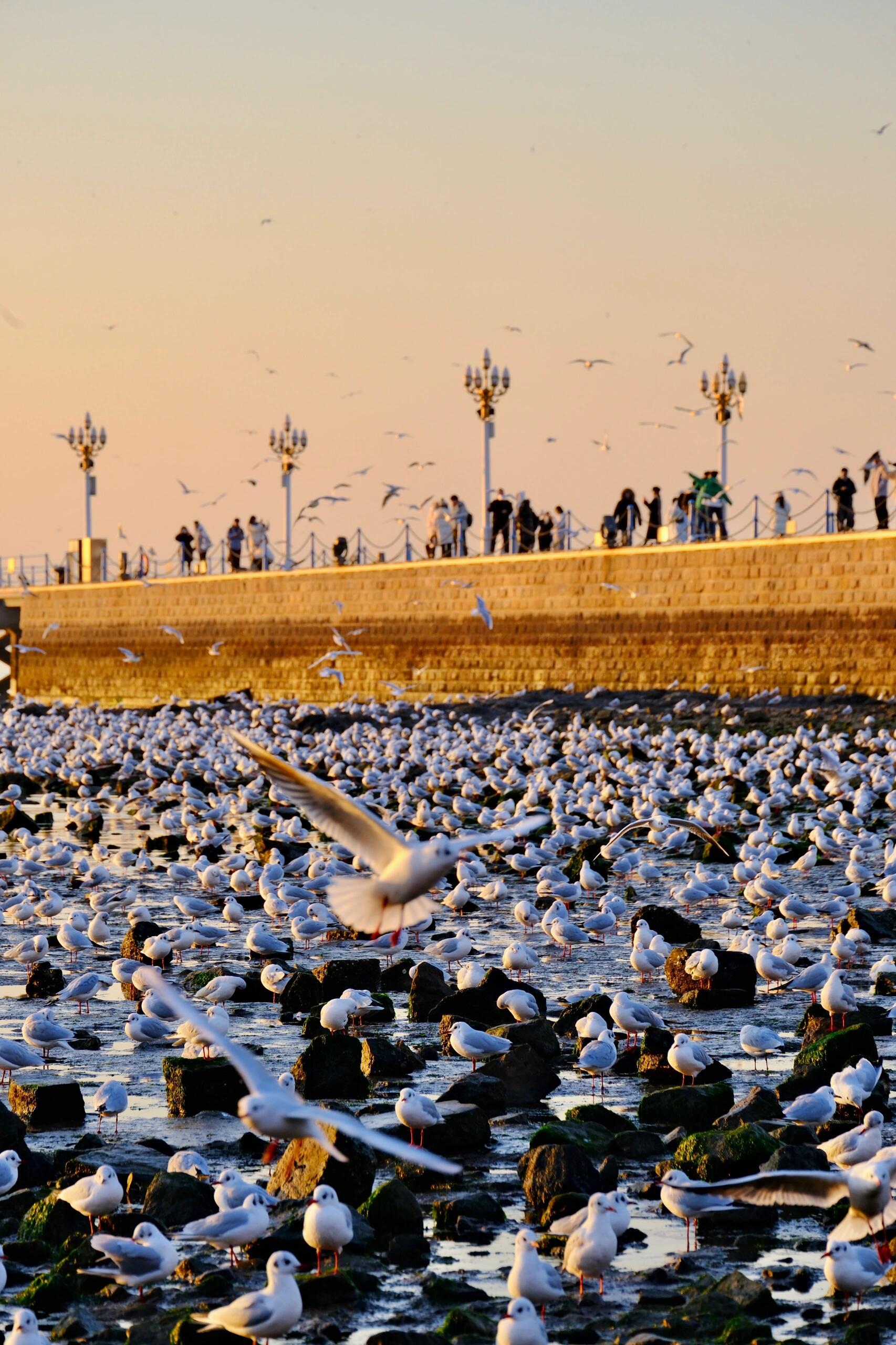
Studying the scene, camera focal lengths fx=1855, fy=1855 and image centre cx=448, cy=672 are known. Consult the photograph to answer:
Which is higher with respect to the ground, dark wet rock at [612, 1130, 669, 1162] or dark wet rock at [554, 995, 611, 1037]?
dark wet rock at [554, 995, 611, 1037]

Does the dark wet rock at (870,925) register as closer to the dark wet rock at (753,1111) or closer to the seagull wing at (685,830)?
the seagull wing at (685,830)

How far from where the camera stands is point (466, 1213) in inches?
244

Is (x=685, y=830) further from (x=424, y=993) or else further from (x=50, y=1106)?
(x=50, y=1106)

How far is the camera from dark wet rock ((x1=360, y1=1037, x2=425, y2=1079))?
816 cm

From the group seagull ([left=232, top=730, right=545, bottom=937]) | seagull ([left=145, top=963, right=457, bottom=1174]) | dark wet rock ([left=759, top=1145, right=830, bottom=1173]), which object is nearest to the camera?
seagull ([left=145, top=963, right=457, bottom=1174])

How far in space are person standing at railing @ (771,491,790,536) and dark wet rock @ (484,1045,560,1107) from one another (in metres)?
22.9

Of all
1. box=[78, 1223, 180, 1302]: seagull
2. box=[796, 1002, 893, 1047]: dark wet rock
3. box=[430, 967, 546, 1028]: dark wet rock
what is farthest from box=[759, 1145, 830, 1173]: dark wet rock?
box=[430, 967, 546, 1028]: dark wet rock

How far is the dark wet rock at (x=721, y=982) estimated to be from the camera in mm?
9516

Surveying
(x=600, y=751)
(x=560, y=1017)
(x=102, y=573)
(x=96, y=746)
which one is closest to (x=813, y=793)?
(x=600, y=751)

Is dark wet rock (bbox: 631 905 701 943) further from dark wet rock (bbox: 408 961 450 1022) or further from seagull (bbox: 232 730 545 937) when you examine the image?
seagull (bbox: 232 730 545 937)

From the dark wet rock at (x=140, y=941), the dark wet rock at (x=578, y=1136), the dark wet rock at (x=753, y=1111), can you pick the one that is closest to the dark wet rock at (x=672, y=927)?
the dark wet rock at (x=140, y=941)

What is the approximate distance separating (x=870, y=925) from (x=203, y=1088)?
5.03 metres

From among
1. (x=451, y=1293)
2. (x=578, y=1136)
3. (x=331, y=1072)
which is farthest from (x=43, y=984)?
(x=451, y=1293)

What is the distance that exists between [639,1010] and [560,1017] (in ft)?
2.48
